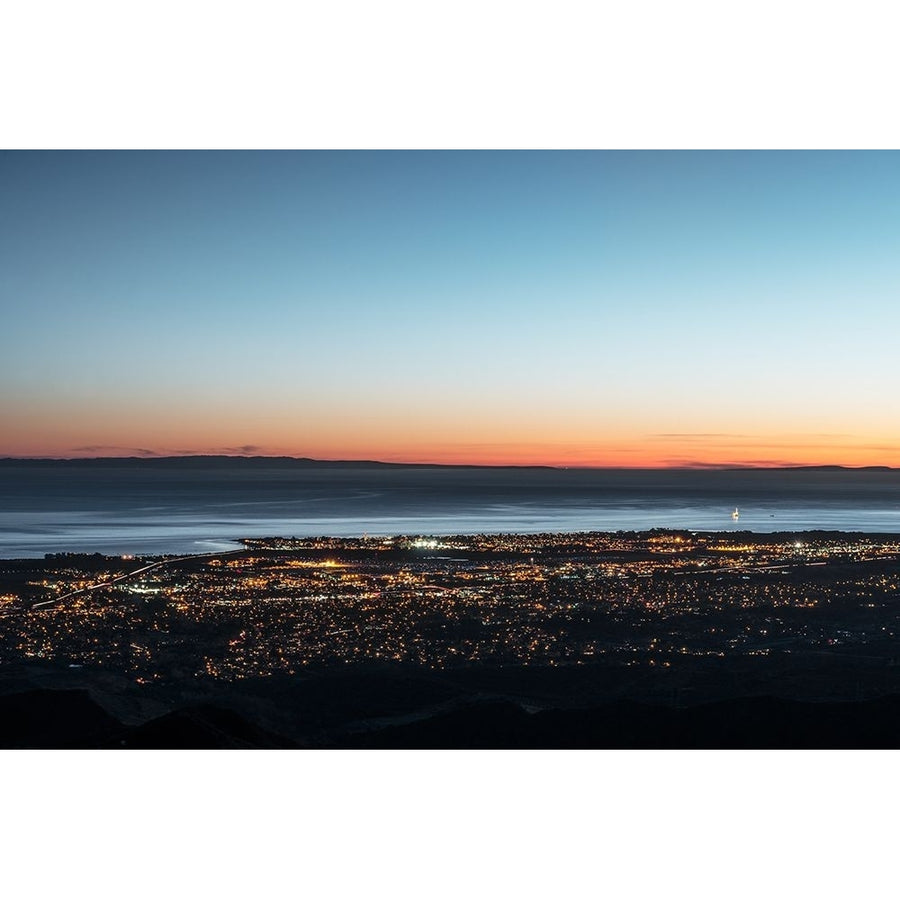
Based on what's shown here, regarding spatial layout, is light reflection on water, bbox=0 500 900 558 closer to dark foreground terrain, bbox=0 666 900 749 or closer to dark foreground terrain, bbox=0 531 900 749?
dark foreground terrain, bbox=0 531 900 749

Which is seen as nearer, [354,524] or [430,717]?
[430,717]

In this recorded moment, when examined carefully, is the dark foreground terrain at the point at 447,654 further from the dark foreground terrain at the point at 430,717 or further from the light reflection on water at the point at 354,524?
the light reflection on water at the point at 354,524

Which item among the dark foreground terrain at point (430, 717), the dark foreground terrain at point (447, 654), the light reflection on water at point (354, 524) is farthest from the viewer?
the light reflection on water at point (354, 524)

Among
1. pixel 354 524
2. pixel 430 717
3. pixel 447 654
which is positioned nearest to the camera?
pixel 430 717

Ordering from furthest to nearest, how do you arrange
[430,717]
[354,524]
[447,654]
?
1. [354,524]
2. [447,654]
3. [430,717]

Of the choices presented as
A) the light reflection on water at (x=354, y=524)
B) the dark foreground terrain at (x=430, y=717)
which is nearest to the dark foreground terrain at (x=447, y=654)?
the dark foreground terrain at (x=430, y=717)

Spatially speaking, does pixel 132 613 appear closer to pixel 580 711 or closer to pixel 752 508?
pixel 580 711

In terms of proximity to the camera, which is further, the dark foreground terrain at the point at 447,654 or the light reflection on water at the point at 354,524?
the light reflection on water at the point at 354,524

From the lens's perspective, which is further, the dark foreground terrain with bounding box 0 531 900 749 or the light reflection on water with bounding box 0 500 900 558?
the light reflection on water with bounding box 0 500 900 558

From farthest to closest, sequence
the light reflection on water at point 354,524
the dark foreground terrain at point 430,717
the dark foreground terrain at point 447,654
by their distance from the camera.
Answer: the light reflection on water at point 354,524 → the dark foreground terrain at point 447,654 → the dark foreground terrain at point 430,717

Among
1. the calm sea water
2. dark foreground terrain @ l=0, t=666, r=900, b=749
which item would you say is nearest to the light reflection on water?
the calm sea water

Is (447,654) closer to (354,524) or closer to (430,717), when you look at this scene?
(430,717)

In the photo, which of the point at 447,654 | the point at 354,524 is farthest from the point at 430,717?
the point at 354,524
